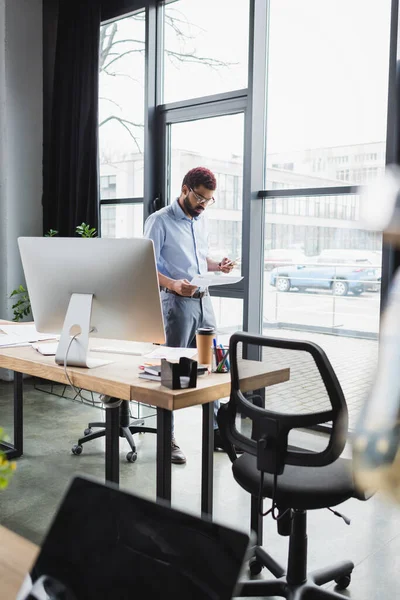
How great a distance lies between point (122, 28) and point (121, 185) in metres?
1.30

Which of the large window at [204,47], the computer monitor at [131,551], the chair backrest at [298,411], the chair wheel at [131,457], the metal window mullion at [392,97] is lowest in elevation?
the chair wheel at [131,457]

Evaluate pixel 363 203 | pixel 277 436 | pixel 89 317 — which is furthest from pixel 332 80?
pixel 363 203

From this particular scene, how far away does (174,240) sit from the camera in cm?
332

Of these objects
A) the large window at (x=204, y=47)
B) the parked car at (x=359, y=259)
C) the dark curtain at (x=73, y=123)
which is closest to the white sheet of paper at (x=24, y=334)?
the parked car at (x=359, y=259)

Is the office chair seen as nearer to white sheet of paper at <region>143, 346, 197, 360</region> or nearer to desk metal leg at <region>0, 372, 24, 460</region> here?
desk metal leg at <region>0, 372, 24, 460</region>

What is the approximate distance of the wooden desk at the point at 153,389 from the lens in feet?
6.36

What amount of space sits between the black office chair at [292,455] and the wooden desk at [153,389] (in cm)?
10

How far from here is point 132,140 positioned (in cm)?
496

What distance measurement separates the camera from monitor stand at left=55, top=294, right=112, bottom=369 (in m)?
2.20

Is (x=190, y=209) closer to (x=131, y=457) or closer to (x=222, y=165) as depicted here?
(x=222, y=165)

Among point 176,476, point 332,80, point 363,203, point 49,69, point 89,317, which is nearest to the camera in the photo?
point 363,203

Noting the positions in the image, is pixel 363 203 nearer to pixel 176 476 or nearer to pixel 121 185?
pixel 176 476

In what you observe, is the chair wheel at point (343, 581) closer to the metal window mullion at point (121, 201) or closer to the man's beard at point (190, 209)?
the man's beard at point (190, 209)

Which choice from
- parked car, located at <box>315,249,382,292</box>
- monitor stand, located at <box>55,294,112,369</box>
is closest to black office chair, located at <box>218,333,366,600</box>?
monitor stand, located at <box>55,294,112,369</box>
